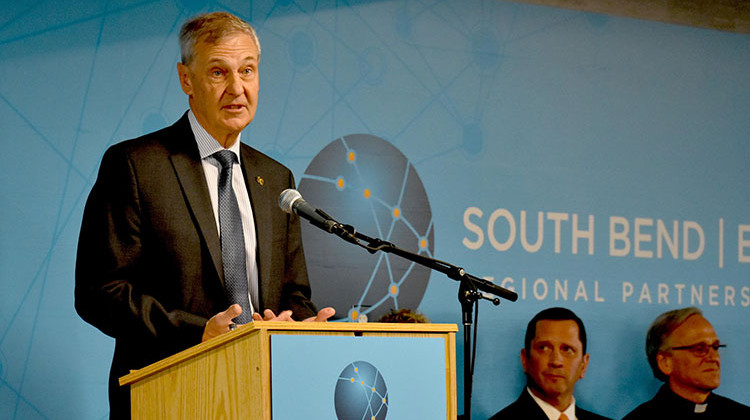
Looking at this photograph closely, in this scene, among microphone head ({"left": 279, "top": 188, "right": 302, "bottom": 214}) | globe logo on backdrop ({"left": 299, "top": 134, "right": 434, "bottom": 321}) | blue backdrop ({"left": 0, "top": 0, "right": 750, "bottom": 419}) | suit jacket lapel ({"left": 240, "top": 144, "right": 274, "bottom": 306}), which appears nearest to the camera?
microphone head ({"left": 279, "top": 188, "right": 302, "bottom": 214})

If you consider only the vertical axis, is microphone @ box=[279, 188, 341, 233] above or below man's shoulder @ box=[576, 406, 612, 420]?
above

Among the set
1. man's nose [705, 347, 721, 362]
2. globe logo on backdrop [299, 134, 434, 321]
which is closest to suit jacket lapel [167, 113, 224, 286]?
globe logo on backdrop [299, 134, 434, 321]

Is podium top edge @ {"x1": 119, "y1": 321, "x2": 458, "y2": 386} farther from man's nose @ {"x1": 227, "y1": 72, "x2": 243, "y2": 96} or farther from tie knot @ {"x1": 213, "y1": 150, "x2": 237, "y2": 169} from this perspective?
man's nose @ {"x1": 227, "y1": 72, "x2": 243, "y2": 96}

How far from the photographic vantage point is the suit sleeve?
253 centimetres

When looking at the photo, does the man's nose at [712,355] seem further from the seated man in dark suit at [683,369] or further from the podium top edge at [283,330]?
the podium top edge at [283,330]

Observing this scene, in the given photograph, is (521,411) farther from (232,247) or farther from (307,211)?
(307,211)

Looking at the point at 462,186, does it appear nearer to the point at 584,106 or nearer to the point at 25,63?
the point at 584,106

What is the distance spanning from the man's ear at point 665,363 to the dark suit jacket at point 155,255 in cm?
272

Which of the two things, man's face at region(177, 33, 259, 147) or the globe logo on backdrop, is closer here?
man's face at region(177, 33, 259, 147)

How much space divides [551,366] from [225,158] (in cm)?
245

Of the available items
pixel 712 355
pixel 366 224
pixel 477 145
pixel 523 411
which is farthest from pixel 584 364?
pixel 366 224

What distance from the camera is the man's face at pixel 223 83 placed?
10.00ft

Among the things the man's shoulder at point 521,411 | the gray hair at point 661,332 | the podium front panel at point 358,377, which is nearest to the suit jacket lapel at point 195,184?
the podium front panel at point 358,377

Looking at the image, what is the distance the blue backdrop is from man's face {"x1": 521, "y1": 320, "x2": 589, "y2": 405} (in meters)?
0.09
